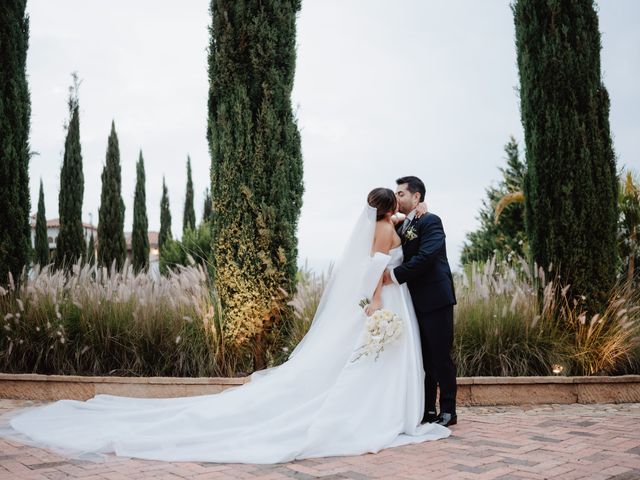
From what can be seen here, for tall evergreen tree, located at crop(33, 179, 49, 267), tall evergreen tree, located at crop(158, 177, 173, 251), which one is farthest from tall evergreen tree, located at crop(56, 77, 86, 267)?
tall evergreen tree, located at crop(158, 177, 173, 251)

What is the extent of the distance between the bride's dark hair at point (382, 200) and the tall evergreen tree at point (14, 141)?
18.2 feet

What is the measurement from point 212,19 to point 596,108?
16.8 feet

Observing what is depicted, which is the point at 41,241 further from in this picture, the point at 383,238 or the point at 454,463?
the point at 454,463

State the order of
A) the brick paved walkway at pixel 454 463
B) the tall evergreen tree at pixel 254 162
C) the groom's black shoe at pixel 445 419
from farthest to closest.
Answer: the tall evergreen tree at pixel 254 162 → the groom's black shoe at pixel 445 419 → the brick paved walkway at pixel 454 463

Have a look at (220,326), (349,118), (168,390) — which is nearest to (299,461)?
(168,390)

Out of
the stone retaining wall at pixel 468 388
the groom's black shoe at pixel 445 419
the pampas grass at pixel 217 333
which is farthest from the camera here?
the pampas grass at pixel 217 333

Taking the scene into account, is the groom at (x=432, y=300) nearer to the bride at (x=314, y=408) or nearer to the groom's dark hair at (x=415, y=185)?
the bride at (x=314, y=408)

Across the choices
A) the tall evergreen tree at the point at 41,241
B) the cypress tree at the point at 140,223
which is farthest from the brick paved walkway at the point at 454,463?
the cypress tree at the point at 140,223

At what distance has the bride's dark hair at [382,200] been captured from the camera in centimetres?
470

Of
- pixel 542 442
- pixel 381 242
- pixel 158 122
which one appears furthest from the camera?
pixel 158 122

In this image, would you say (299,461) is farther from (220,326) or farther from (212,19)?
(212,19)

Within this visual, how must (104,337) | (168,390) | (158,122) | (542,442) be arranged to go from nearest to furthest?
(542,442) < (168,390) < (104,337) < (158,122)

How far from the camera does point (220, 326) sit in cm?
649

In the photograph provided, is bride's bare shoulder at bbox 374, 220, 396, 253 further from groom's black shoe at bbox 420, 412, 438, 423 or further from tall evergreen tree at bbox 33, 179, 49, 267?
tall evergreen tree at bbox 33, 179, 49, 267
